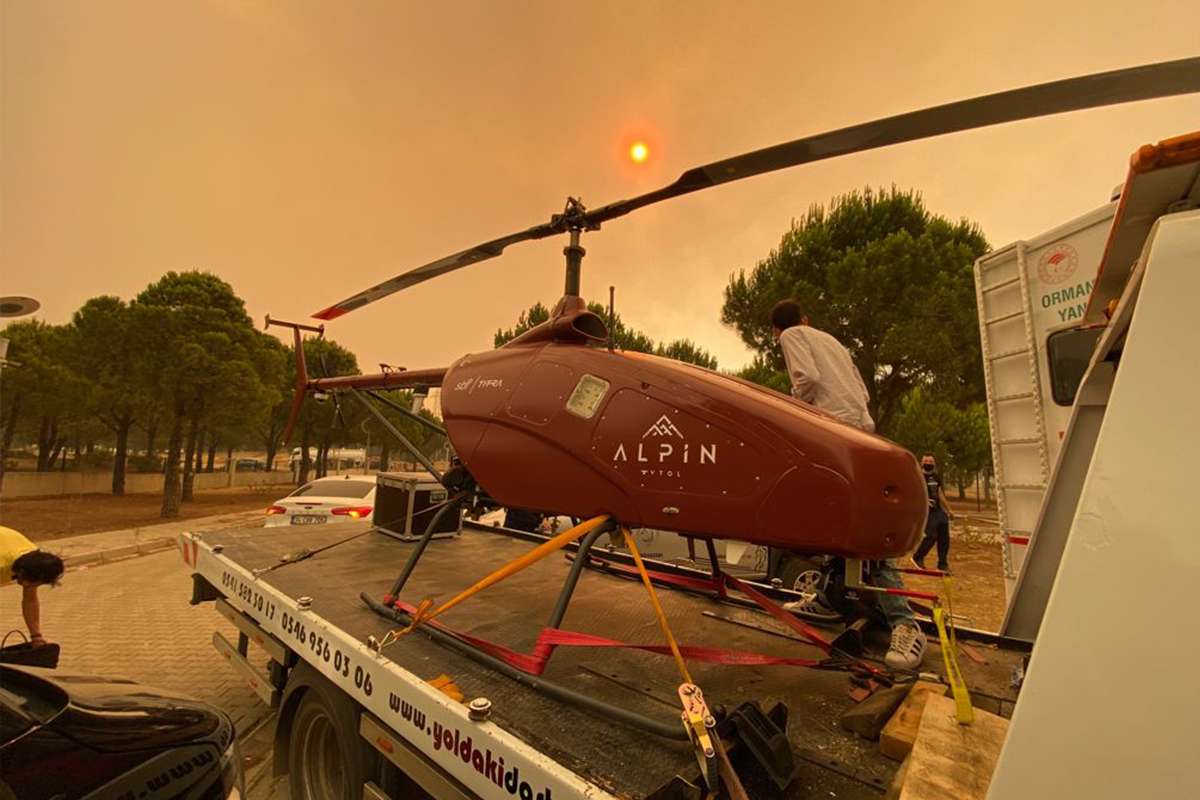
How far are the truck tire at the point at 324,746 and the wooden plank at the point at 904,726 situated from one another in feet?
7.09

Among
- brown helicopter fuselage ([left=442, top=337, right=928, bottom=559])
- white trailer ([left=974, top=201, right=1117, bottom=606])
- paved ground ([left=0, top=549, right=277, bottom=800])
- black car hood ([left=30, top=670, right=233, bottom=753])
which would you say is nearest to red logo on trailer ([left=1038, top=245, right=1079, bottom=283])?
white trailer ([left=974, top=201, right=1117, bottom=606])

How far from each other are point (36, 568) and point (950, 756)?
5990mm

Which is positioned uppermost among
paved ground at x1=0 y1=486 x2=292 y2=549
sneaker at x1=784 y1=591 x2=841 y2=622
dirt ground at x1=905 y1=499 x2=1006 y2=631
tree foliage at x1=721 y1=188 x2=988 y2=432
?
tree foliage at x1=721 y1=188 x2=988 y2=432

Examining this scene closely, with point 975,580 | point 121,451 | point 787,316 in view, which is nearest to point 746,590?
point 787,316

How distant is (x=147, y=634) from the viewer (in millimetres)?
6113

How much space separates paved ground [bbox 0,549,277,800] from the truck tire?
0.71 meters

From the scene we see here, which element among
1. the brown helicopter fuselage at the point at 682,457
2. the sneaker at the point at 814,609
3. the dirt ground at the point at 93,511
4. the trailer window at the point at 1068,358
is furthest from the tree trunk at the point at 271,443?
the trailer window at the point at 1068,358

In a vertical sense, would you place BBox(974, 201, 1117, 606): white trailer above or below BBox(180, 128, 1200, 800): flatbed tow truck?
above

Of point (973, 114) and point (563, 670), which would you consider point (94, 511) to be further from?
point (973, 114)

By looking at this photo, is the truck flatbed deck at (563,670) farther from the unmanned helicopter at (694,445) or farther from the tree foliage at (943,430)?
the tree foliage at (943,430)

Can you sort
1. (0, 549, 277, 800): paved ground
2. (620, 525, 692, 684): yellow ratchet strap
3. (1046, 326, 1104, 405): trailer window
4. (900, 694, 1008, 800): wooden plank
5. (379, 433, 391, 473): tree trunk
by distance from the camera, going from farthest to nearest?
(379, 433, 391, 473): tree trunk < (0, 549, 277, 800): paved ground < (1046, 326, 1104, 405): trailer window < (620, 525, 692, 684): yellow ratchet strap < (900, 694, 1008, 800): wooden plank

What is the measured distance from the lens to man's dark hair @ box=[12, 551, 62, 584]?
4.06 m

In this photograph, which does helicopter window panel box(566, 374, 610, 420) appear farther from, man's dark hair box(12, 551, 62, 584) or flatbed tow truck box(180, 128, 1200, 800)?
man's dark hair box(12, 551, 62, 584)

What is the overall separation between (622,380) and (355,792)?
2276 millimetres
